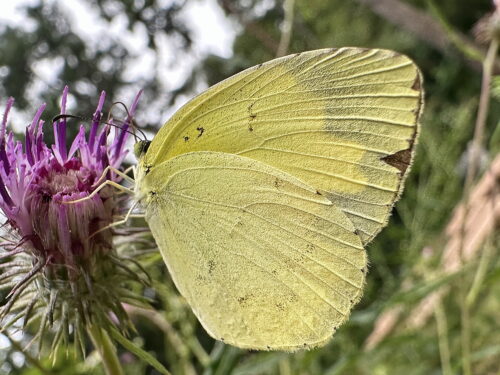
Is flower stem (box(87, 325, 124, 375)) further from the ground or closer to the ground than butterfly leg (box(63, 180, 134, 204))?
closer to the ground

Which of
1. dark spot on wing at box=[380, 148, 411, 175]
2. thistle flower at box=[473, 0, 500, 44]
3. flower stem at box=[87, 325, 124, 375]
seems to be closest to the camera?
flower stem at box=[87, 325, 124, 375]

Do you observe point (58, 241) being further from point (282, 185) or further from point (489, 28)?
point (489, 28)

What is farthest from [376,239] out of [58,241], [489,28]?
[58,241]

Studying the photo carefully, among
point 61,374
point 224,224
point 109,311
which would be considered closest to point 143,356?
point 109,311

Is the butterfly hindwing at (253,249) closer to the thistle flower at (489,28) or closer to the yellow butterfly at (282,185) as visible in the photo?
the yellow butterfly at (282,185)

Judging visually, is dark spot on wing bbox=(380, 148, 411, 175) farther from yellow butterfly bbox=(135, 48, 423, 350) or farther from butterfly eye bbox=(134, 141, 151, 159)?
butterfly eye bbox=(134, 141, 151, 159)

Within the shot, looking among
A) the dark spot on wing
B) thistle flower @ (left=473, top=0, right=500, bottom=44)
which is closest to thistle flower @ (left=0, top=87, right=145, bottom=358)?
the dark spot on wing
